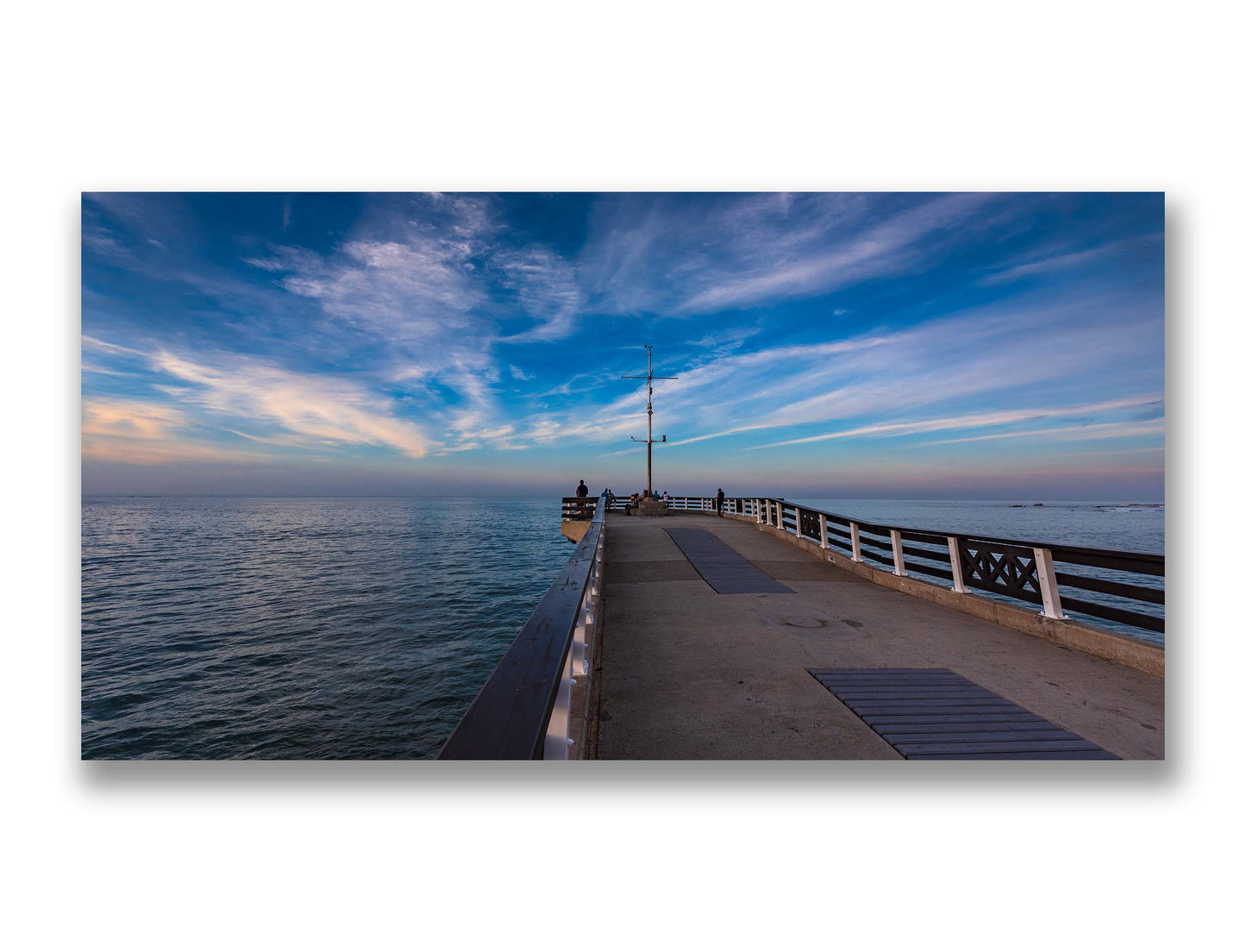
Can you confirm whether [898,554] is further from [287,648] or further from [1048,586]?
[287,648]

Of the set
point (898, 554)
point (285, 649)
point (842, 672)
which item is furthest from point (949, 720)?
point (285, 649)

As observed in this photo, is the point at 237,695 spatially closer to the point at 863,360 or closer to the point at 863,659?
the point at 863,659

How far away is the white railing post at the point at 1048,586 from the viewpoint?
518 centimetres

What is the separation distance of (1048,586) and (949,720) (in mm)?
2901

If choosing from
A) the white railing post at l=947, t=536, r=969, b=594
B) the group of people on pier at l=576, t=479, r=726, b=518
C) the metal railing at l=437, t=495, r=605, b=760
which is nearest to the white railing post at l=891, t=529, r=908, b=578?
the white railing post at l=947, t=536, r=969, b=594

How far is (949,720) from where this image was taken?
3.36 metres

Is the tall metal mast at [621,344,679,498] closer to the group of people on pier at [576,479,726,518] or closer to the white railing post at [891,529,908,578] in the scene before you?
the group of people on pier at [576,479,726,518]

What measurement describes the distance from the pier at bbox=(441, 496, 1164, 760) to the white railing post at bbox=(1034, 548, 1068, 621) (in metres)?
0.02

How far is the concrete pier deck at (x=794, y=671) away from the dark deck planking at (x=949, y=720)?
0.39ft

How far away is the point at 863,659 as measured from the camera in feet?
15.3

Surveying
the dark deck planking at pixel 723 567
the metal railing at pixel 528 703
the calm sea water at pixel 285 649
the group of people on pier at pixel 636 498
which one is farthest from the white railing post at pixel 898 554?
the group of people on pier at pixel 636 498

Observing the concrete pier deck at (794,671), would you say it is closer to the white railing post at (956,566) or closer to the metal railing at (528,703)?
the white railing post at (956,566)
